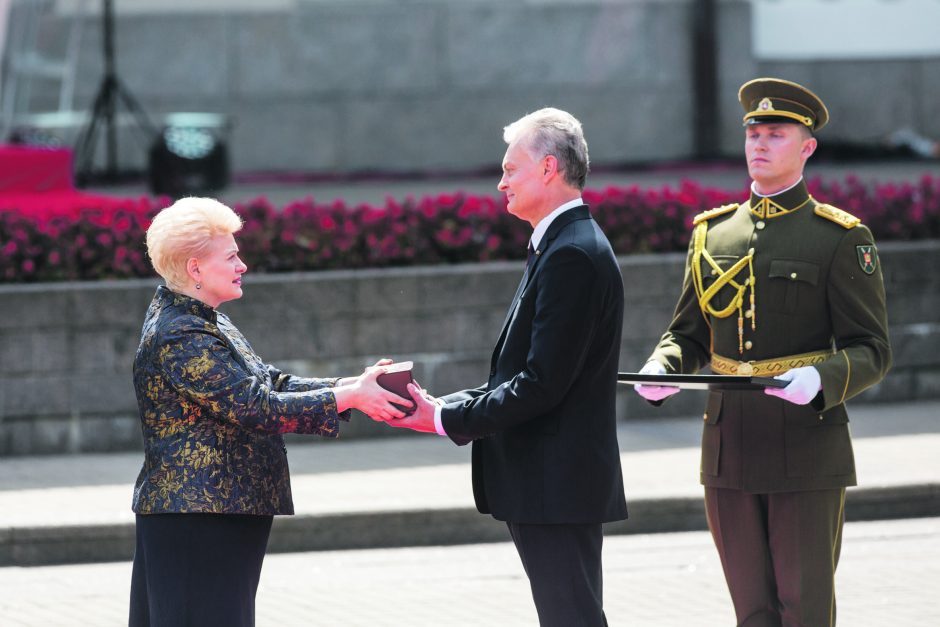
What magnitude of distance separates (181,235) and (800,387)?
186 centimetres

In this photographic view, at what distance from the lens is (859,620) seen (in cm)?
662

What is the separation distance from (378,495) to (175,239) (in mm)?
3974

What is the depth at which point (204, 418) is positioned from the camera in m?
4.64

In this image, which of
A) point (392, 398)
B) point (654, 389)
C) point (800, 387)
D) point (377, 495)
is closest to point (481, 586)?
point (377, 495)

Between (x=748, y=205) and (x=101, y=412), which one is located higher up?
(x=748, y=205)

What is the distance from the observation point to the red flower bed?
33.0 feet

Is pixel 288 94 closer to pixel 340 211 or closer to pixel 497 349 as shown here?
pixel 340 211

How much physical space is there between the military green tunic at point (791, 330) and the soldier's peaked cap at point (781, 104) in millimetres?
231

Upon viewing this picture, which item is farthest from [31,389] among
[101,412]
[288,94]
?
[288,94]

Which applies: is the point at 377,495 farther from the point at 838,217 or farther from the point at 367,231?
the point at 838,217

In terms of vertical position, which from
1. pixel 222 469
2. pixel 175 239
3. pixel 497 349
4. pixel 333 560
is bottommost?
pixel 333 560

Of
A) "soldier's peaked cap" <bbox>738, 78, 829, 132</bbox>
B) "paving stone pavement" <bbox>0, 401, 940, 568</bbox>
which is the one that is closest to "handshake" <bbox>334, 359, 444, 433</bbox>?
"soldier's peaked cap" <bbox>738, 78, 829, 132</bbox>

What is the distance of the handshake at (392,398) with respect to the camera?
4.85m

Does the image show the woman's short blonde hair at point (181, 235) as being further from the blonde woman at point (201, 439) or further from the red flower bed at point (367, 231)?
the red flower bed at point (367, 231)
